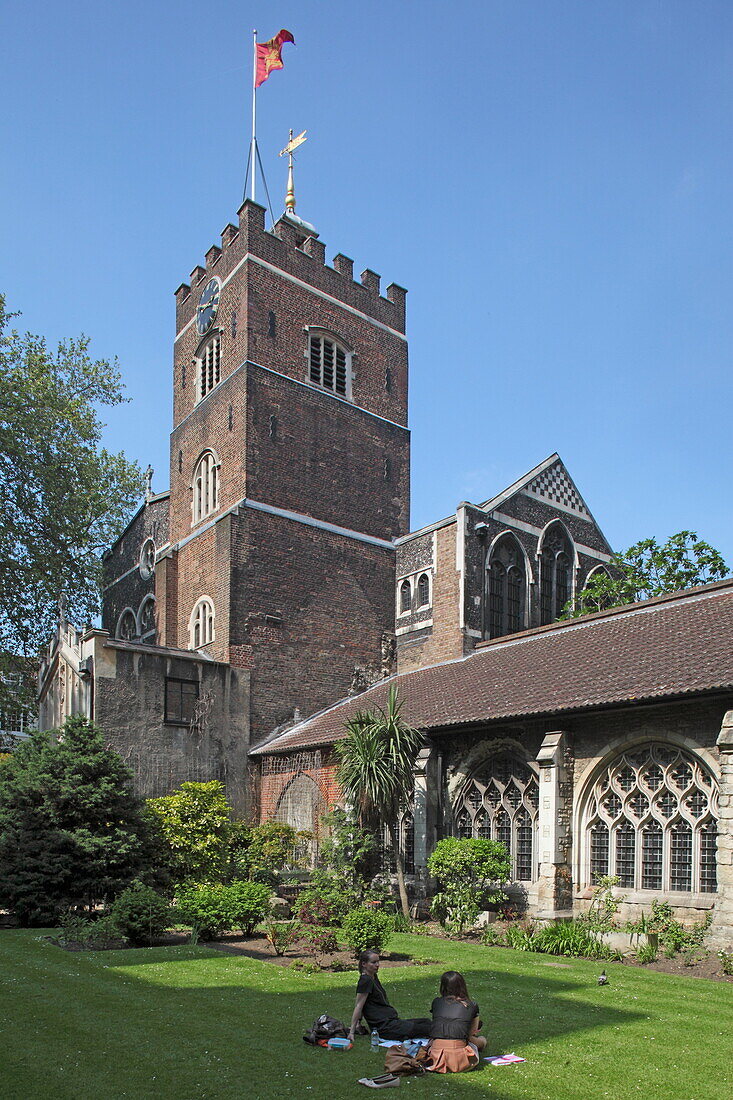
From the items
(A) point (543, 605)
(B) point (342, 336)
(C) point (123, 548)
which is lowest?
(A) point (543, 605)

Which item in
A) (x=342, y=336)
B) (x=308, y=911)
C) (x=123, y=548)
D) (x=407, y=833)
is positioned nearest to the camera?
(x=308, y=911)

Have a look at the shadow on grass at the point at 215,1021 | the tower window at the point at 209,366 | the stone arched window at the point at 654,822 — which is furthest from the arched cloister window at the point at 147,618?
the stone arched window at the point at 654,822

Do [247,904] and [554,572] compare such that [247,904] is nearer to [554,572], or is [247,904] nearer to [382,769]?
[382,769]

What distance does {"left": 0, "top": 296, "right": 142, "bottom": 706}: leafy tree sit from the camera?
28688 mm

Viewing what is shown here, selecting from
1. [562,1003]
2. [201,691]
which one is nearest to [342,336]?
[201,691]

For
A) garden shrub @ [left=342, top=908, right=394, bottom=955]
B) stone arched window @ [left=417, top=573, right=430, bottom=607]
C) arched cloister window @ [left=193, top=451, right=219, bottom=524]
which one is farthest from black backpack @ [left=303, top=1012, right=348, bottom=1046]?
arched cloister window @ [left=193, top=451, right=219, bottom=524]

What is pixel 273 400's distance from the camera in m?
28.8

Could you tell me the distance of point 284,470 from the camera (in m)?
28.7

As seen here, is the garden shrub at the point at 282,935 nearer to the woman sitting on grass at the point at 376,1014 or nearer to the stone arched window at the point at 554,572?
the woman sitting on grass at the point at 376,1014

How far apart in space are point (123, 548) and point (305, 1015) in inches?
1175

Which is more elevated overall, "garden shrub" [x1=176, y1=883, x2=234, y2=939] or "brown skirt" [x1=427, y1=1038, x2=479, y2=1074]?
"brown skirt" [x1=427, y1=1038, x2=479, y2=1074]

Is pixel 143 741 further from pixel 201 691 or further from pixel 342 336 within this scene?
pixel 342 336

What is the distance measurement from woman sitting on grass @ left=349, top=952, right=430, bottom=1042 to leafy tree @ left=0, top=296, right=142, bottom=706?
2284 cm

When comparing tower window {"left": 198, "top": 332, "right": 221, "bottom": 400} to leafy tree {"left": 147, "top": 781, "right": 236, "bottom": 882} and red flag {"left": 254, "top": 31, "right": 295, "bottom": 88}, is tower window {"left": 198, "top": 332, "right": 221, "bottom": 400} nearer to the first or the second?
red flag {"left": 254, "top": 31, "right": 295, "bottom": 88}
